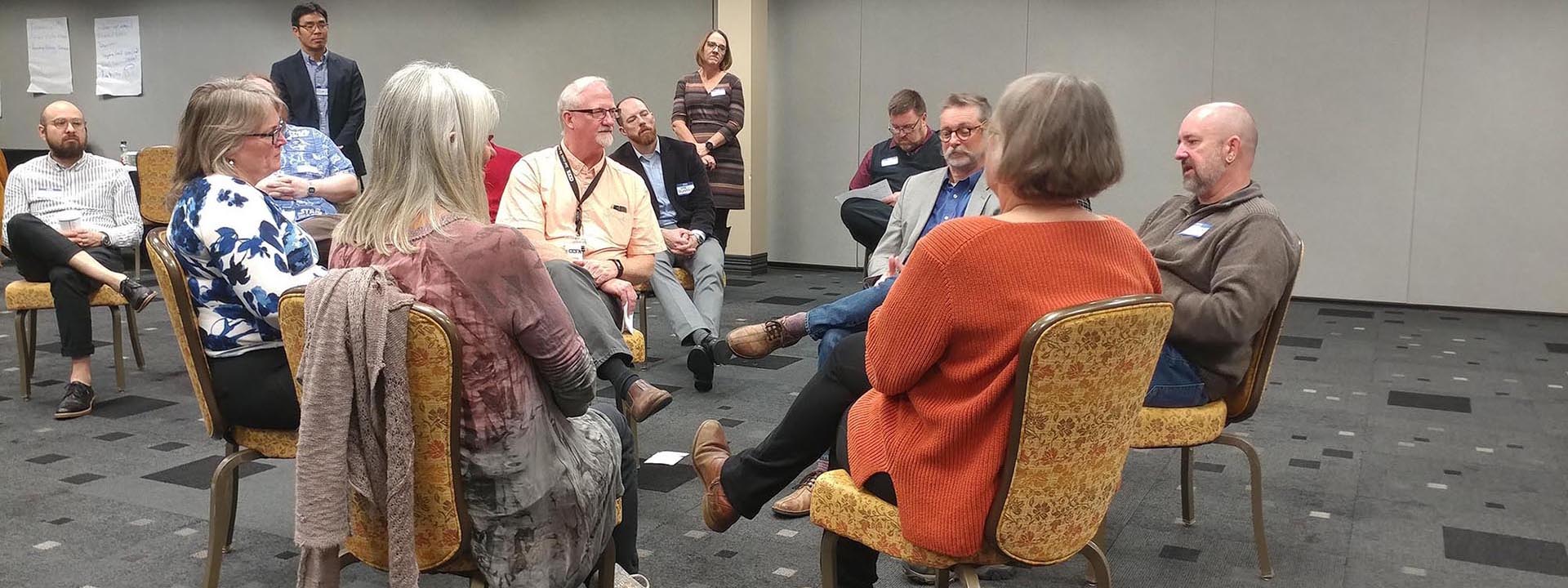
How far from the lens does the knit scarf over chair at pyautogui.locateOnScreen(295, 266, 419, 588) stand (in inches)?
67.6

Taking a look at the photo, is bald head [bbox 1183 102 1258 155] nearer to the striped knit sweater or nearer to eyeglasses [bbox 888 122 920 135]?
the striped knit sweater

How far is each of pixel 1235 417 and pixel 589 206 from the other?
7.38 feet

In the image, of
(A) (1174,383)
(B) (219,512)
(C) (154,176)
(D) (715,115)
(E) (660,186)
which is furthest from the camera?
(D) (715,115)

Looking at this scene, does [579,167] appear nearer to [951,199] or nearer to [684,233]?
[684,233]

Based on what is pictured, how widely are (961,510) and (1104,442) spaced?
25 centimetres

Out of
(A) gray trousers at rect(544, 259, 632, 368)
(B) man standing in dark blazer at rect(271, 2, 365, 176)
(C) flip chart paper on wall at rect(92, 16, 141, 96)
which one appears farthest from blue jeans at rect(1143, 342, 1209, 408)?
(C) flip chart paper on wall at rect(92, 16, 141, 96)

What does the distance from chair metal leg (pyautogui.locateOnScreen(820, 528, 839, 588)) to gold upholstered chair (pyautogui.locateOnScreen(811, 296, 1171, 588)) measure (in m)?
0.12

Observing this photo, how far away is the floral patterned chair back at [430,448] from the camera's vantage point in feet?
5.67

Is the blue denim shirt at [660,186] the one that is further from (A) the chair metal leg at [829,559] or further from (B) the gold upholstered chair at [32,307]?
(A) the chair metal leg at [829,559]

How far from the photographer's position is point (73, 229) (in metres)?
4.62

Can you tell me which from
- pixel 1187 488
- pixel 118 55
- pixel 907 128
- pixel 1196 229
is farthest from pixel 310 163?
pixel 118 55

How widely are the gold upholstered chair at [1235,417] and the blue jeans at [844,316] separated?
2.51 ft

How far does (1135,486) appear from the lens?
344cm

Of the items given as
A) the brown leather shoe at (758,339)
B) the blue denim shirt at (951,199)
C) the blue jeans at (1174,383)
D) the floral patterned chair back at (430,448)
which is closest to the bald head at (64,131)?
the brown leather shoe at (758,339)
